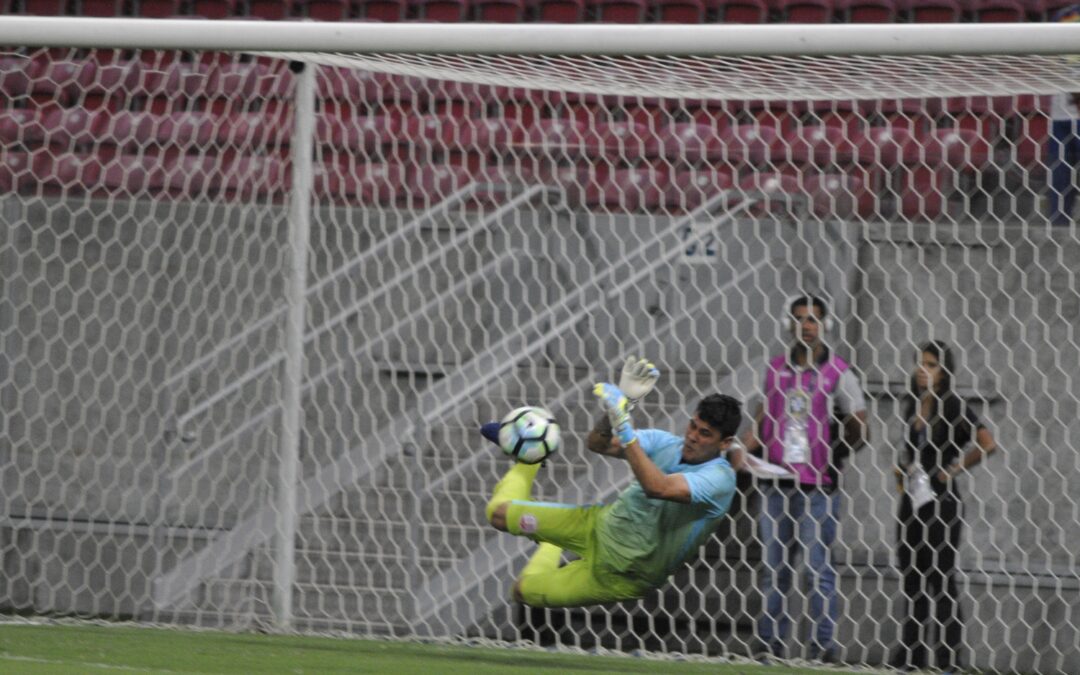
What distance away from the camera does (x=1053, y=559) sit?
7074 mm

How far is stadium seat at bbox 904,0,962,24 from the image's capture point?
29.0 feet

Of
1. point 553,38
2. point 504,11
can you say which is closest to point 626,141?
point 504,11

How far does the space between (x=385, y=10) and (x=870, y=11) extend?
2.89 m

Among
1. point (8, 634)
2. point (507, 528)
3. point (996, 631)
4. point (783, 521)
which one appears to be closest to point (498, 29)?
point (507, 528)

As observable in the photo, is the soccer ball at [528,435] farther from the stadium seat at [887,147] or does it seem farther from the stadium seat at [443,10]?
the stadium seat at [443,10]

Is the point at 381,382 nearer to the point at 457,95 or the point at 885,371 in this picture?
the point at 457,95

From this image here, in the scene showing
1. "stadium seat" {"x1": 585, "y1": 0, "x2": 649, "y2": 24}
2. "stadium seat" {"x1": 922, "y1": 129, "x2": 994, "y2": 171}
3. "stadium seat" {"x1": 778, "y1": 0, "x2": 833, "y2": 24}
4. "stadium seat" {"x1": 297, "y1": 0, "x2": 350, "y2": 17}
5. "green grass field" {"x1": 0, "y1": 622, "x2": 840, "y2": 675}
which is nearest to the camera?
"green grass field" {"x1": 0, "y1": 622, "x2": 840, "y2": 675}

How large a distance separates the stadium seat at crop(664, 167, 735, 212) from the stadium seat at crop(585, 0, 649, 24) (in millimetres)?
1709

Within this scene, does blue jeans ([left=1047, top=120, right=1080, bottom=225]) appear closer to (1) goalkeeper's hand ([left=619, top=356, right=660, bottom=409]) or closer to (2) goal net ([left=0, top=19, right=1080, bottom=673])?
(2) goal net ([left=0, top=19, right=1080, bottom=673])

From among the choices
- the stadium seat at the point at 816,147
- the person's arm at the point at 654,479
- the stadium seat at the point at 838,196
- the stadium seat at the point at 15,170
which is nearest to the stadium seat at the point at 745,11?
the stadium seat at the point at 816,147

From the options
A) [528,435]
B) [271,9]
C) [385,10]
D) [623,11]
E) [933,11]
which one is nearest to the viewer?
[528,435]

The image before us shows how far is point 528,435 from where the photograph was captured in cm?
539

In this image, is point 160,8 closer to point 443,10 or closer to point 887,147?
point 443,10

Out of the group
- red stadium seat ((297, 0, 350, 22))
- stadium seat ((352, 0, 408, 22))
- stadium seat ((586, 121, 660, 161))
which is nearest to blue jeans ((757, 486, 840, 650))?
stadium seat ((586, 121, 660, 161))
